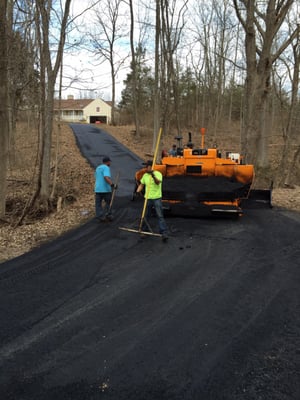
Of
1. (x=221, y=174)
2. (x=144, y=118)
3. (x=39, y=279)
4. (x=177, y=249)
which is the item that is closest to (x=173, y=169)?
(x=221, y=174)

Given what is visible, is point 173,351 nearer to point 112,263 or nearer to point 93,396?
point 93,396

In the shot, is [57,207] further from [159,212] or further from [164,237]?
[164,237]

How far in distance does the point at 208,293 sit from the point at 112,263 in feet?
6.20

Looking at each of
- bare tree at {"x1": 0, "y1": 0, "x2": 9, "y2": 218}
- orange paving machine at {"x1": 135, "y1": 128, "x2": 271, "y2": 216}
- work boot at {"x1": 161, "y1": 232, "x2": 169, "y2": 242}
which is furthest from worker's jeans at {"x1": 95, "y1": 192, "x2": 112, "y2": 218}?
bare tree at {"x1": 0, "y1": 0, "x2": 9, "y2": 218}

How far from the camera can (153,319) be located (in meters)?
4.21

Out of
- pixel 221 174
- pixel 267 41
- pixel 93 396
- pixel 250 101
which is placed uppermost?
pixel 267 41

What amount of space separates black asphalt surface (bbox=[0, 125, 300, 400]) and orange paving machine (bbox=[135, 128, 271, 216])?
1.39 metres

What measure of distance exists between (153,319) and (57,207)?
23.3 ft

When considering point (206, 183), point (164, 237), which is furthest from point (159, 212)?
point (206, 183)

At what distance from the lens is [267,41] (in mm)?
13203

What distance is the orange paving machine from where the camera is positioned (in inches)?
343

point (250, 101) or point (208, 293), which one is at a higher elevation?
point (250, 101)

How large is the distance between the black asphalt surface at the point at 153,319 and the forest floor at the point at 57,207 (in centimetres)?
79

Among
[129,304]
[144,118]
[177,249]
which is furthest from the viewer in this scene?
[144,118]
